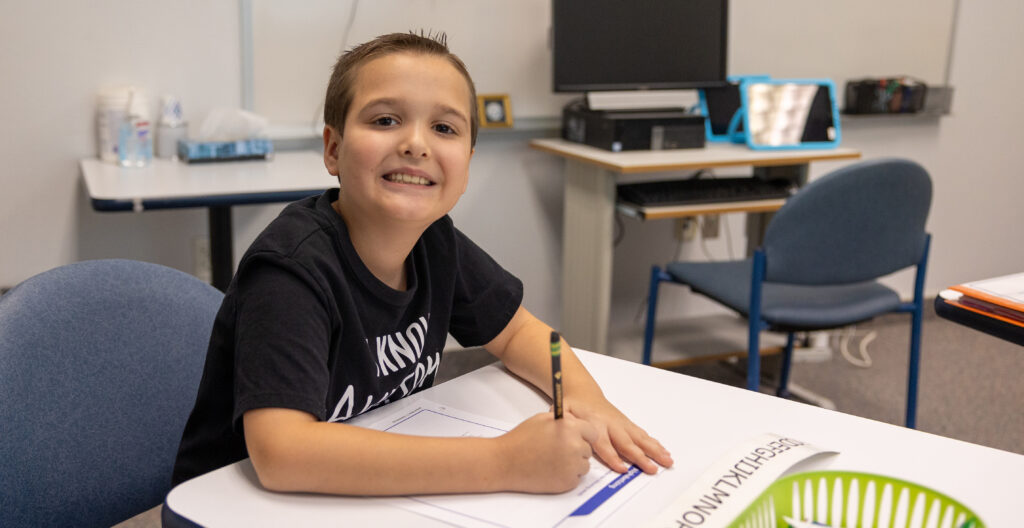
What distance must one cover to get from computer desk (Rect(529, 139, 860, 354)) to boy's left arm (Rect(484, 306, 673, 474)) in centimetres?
130

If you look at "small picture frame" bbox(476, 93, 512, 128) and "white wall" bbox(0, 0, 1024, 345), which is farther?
"small picture frame" bbox(476, 93, 512, 128)

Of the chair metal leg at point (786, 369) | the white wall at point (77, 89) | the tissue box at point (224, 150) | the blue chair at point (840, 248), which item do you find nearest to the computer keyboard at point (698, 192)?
the blue chair at point (840, 248)

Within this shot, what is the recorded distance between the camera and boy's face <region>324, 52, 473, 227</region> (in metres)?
0.91

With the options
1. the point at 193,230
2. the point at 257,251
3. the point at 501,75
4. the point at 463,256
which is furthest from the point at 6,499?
the point at 501,75

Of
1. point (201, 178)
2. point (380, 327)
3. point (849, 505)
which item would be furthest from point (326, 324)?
point (201, 178)

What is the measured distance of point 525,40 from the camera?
2.79 m

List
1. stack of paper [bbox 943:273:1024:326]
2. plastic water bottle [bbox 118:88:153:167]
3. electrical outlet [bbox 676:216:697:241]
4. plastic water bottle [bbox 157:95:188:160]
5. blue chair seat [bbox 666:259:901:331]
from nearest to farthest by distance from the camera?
stack of paper [bbox 943:273:1024:326], blue chair seat [bbox 666:259:901:331], plastic water bottle [bbox 118:88:153:167], plastic water bottle [bbox 157:95:188:160], electrical outlet [bbox 676:216:697:241]

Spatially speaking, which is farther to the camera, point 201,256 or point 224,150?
point 201,256

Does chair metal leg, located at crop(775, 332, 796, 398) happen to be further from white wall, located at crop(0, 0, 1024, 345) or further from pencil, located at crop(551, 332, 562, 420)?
pencil, located at crop(551, 332, 562, 420)

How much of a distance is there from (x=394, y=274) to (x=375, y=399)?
0.47ft

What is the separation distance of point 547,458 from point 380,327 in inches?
11.5

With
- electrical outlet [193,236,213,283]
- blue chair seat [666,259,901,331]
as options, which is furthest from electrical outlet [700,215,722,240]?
electrical outlet [193,236,213,283]

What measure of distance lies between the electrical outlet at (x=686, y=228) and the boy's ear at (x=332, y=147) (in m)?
2.26

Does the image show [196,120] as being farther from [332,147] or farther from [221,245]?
[332,147]
